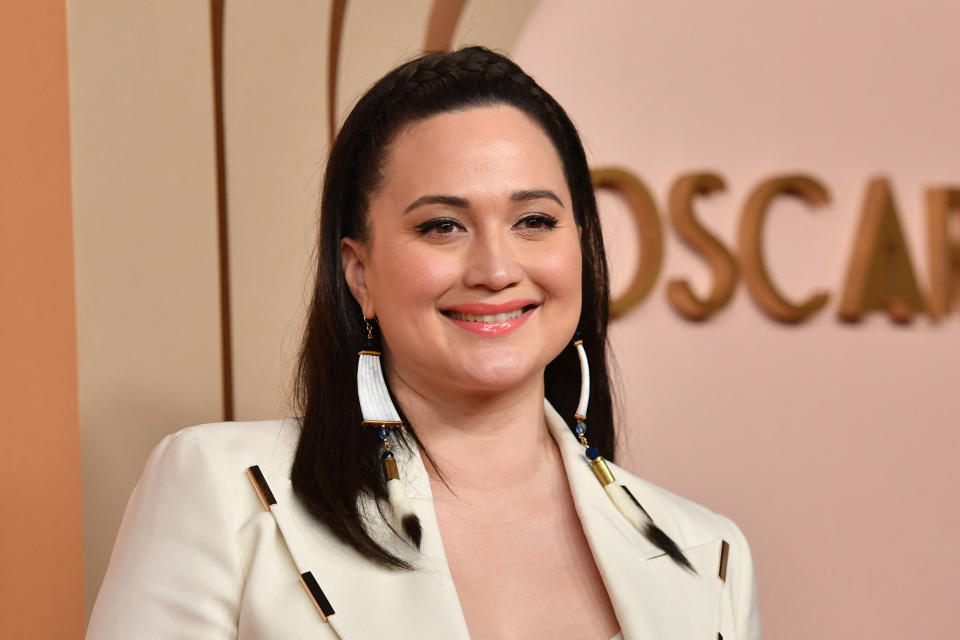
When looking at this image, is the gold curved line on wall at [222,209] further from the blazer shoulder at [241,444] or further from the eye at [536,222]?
the eye at [536,222]

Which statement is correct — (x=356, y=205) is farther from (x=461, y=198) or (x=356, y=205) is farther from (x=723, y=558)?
(x=723, y=558)

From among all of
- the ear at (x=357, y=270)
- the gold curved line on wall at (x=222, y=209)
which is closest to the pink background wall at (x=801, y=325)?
the gold curved line on wall at (x=222, y=209)

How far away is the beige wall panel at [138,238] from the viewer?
2.08m

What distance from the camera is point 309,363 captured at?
1780 mm

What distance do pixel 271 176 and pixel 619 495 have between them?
1.05 m

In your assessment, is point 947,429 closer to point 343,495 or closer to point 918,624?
point 918,624

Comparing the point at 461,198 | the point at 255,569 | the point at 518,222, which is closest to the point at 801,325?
the point at 518,222

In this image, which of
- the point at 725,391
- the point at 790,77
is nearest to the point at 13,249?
the point at 725,391

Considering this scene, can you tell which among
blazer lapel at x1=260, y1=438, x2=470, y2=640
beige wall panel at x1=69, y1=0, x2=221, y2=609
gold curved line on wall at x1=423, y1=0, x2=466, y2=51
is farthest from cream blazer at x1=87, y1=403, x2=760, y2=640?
gold curved line on wall at x1=423, y1=0, x2=466, y2=51

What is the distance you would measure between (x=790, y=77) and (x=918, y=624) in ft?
4.84

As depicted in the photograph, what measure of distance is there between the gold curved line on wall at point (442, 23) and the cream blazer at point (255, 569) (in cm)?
126

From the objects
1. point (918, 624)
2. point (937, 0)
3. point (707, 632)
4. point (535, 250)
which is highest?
point (937, 0)

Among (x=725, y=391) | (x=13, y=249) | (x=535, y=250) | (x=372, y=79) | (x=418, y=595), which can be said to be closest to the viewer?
(x=418, y=595)

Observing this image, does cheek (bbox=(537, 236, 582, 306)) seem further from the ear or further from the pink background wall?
the pink background wall
